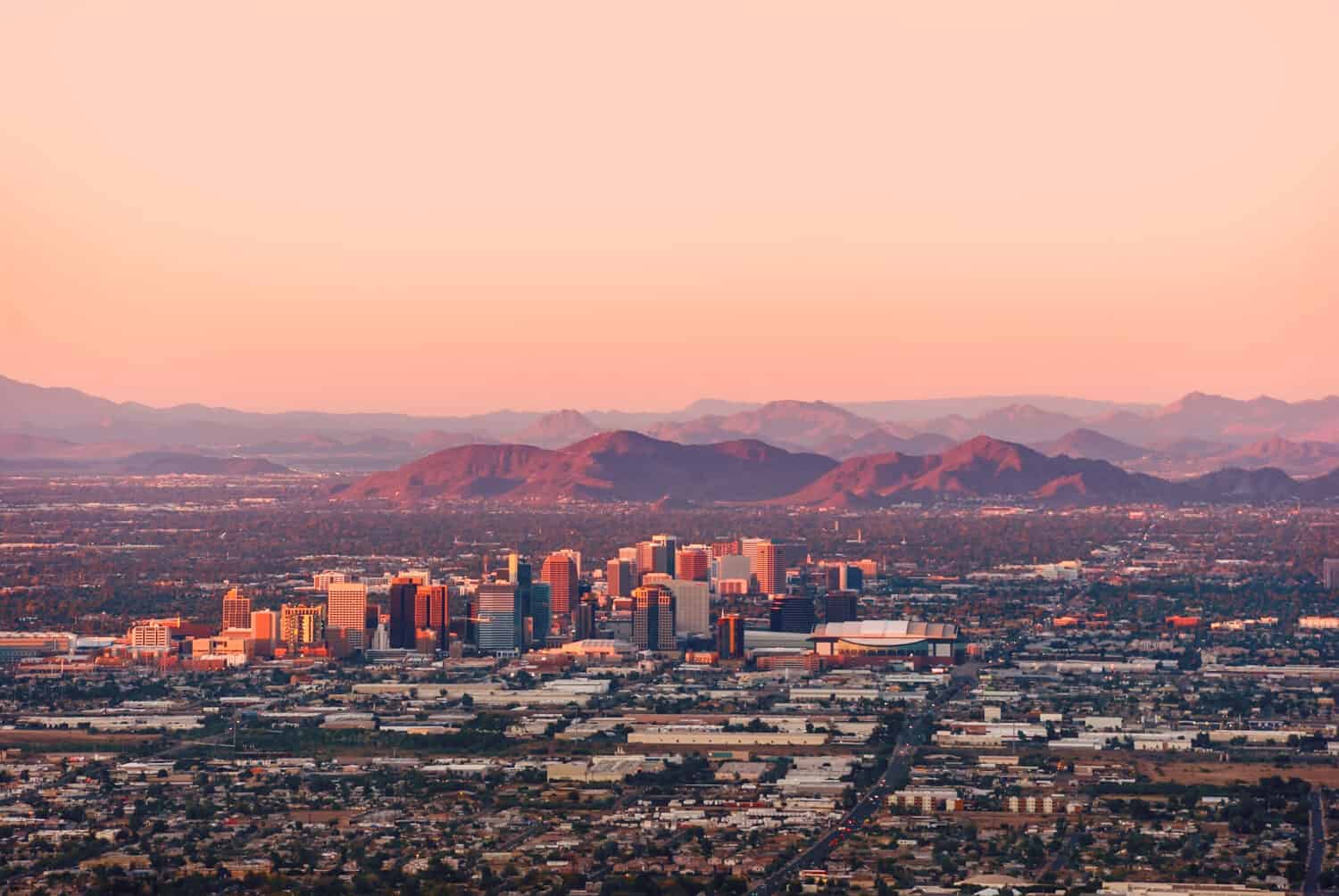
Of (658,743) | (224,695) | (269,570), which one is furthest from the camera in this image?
(269,570)

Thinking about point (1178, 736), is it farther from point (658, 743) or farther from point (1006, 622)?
point (1006, 622)

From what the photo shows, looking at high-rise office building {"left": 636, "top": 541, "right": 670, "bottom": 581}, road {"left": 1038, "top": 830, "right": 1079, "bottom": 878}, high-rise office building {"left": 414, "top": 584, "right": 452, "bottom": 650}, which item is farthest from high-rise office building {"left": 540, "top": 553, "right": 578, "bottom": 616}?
road {"left": 1038, "top": 830, "right": 1079, "bottom": 878}

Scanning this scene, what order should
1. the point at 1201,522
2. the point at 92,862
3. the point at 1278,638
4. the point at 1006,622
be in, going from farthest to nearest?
the point at 1201,522
the point at 1006,622
the point at 1278,638
the point at 92,862

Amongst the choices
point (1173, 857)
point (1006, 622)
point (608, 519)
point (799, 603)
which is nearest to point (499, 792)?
point (1173, 857)

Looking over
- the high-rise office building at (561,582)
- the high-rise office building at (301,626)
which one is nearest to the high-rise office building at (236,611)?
the high-rise office building at (301,626)

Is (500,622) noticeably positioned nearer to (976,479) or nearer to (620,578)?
(620,578)

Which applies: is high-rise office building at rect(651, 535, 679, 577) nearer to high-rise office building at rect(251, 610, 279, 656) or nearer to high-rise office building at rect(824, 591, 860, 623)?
high-rise office building at rect(824, 591, 860, 623)
